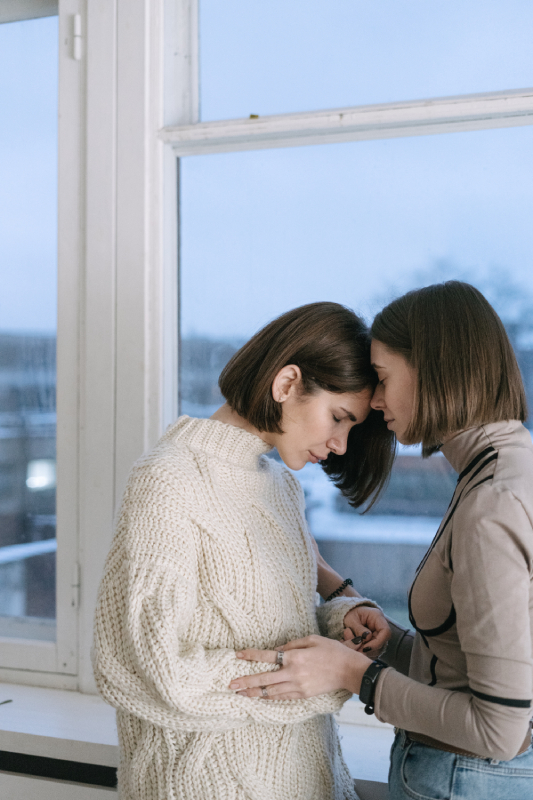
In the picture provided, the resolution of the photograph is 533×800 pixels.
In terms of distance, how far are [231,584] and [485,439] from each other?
A: 0.48 metres

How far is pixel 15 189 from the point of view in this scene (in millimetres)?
1943

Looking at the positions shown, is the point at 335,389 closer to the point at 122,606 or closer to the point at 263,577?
the point at 263,577

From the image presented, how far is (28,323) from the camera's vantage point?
194 cm

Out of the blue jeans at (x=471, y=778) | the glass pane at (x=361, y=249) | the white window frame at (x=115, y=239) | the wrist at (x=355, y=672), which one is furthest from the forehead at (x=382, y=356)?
the white window frame at (x=115, y=239)

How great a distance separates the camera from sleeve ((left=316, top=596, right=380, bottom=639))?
1281 mm

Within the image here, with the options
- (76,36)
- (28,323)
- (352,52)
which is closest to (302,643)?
(28,323)

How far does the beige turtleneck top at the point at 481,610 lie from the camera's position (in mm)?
894

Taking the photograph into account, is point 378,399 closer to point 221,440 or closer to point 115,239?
point 221,440

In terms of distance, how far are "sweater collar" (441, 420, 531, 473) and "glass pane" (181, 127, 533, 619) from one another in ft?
1.84

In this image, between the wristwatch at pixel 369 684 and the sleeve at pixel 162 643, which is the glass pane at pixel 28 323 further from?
the wristwatch at pixel 369 684

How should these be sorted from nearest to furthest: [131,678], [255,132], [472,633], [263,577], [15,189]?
[472,633] < [131,678] < [263,577] < [255,132] < [15,189]

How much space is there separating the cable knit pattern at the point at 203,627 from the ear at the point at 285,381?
0.32ft

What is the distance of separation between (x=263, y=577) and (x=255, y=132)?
113cm

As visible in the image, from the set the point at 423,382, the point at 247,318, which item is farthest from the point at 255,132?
the point at 423,382
